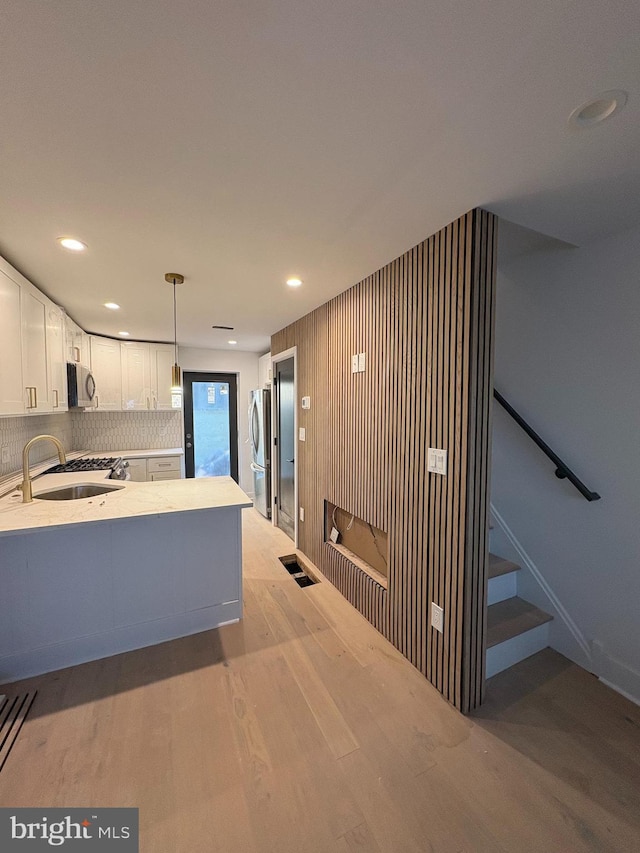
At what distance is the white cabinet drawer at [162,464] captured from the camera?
4449 millimetres

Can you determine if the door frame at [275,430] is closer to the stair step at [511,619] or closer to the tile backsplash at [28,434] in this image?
the stair step at [511,619]

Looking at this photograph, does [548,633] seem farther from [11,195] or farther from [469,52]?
[11,195]

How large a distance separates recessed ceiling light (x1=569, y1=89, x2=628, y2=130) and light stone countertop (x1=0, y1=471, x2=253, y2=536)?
89.0 inches

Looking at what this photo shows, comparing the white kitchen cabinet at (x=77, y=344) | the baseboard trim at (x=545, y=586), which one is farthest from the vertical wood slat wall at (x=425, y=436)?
the white kitchen cabinet at (x=77, y=344)

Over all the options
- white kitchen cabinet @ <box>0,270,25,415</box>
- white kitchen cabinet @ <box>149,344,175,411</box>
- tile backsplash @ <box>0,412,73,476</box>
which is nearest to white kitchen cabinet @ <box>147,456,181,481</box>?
white kitchen cabinet @ <box>149,344,175,411</box>

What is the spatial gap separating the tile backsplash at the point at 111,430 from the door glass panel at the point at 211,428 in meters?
0.37

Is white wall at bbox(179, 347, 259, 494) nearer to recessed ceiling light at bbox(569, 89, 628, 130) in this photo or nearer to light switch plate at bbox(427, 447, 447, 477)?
light switch plate at bbox(427, 447, 447, 477)

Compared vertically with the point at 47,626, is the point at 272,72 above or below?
above

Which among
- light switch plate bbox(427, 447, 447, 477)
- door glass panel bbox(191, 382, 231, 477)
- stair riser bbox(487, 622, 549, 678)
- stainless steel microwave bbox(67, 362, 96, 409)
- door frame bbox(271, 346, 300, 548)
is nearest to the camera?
light switch plate bbox(427, 447, 447, 477)

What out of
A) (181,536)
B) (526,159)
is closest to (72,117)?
(526,159)

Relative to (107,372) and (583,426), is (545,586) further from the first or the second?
(107,372)

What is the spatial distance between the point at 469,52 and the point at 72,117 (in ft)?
4.04

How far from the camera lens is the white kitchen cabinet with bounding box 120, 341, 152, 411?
14.9ft

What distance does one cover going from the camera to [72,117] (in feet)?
3.59
